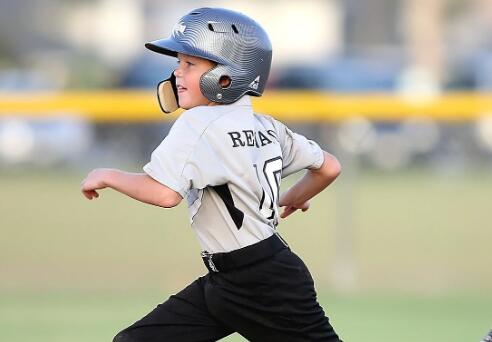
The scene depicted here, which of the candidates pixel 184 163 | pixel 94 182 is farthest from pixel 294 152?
pixel 94 182

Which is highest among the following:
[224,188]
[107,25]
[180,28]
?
[107,25]

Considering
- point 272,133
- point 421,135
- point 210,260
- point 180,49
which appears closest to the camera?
point 210,260

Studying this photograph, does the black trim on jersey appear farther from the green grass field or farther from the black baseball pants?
the green grass field

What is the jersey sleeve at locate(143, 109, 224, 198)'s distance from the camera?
5.21 metres

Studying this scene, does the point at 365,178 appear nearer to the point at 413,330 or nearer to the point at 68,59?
the point at 413,330

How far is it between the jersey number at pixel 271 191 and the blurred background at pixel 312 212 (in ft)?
9.71

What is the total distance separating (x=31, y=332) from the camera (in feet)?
27.8

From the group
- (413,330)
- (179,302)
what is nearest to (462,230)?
(413,330)

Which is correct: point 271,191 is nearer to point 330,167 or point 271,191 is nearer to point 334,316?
point 330,167

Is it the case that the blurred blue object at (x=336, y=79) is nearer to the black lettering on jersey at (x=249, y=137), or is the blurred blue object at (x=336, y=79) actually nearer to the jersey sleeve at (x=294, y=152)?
the jersey sleeve at (x=294, y=152)

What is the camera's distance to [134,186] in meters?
5.21

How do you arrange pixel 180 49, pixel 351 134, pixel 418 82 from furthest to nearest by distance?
pixel 418 82
pixel 351 134
pixel 180 49

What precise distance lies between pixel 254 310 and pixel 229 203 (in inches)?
17.8

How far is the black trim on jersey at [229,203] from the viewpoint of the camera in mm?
5379
